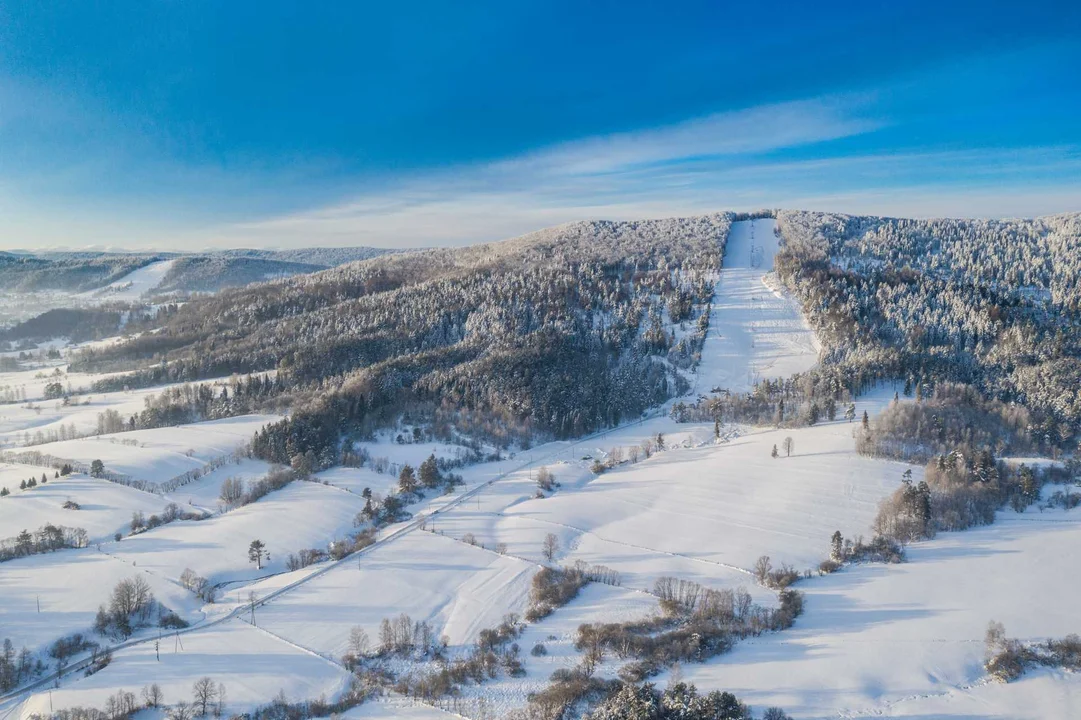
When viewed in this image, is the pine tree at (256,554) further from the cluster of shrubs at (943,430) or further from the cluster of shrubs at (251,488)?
the cluster of shrubs at (943,430)

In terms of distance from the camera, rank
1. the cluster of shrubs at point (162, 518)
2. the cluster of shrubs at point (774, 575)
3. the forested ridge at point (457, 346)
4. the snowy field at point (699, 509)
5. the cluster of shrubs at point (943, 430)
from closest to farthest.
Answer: the cluster of shrubs at point (774, 575)
the snowy field at point (699, 509)
the cluster of shrubs at point (162, 518)
the cluster of shrubs at point (943, 430)
the forested ridge at point (457, 346)

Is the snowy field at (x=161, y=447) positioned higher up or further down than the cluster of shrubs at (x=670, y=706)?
higher up

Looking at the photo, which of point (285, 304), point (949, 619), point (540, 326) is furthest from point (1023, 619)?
point (285, 304)

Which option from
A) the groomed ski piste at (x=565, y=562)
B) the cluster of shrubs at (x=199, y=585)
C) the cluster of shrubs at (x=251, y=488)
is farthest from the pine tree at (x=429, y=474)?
the cluster of shrubs at (x=199, y=585)

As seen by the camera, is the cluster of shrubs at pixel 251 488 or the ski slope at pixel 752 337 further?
the ski slope at pixel 752 337

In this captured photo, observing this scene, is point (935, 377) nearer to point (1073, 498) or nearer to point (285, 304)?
point (1073, 498)

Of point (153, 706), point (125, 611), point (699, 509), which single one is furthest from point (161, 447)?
point (699, 509)

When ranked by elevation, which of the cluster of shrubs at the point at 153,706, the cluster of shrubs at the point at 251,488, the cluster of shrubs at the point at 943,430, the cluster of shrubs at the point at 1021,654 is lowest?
the cluster of shrubs at the point at 1021,654
